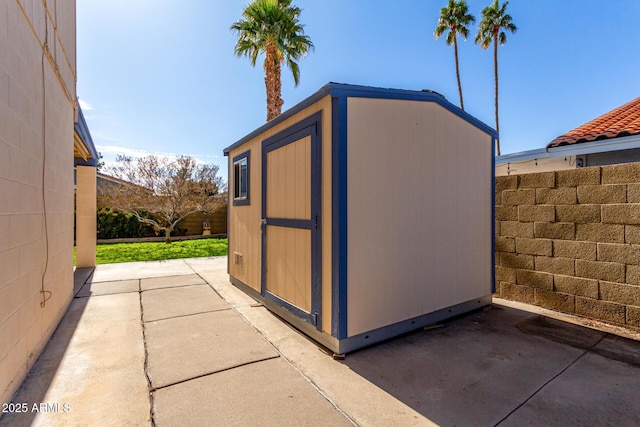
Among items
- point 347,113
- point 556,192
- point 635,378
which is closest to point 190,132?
point 347,113

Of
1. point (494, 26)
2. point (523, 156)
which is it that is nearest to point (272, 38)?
point (523, 156)

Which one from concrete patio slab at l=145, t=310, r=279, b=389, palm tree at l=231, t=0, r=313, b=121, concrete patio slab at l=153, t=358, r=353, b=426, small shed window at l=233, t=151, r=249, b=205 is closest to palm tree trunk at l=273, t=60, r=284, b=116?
palm tree at l=231, t=0, r=313, b=121

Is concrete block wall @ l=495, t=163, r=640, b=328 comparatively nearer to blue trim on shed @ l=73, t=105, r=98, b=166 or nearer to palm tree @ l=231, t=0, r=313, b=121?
blue trim on shed @ l=73, t=105, r=98, b=166

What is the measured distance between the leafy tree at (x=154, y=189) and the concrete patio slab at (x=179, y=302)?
822 centimetres

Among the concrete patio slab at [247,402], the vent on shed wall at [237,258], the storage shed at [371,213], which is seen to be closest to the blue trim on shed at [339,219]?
the storage shed at [371,213]

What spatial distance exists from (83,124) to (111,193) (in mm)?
8176

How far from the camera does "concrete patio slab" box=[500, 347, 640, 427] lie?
1.81m

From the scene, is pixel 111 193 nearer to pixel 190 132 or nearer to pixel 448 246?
pixel 190 132

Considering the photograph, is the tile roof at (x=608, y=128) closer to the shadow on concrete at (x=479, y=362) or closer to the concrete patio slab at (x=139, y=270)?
the shadow on concrete at (x=479, y=362)

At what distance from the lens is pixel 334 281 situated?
2668mm

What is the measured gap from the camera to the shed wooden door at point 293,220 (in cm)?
293

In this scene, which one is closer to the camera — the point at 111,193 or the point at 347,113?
the point at 347,113

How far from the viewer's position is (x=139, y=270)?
666cm

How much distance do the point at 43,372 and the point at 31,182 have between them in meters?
1.59
